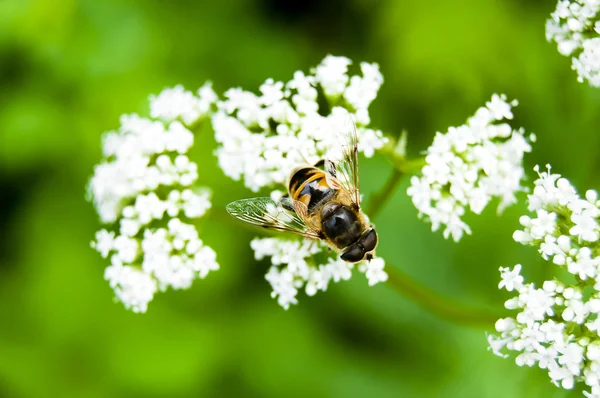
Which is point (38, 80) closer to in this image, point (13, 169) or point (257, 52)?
point (13, 169)

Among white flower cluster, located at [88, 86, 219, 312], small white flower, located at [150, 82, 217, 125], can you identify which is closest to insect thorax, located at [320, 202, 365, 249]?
white flower cluster, located at [88, 86, 219, 312]

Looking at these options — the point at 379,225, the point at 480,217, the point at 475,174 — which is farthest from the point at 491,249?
the point at 475,174

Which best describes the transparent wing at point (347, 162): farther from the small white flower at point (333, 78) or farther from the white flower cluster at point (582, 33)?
the white flower cluster at point (582, 33)

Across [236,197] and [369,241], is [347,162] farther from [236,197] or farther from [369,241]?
[236,197]

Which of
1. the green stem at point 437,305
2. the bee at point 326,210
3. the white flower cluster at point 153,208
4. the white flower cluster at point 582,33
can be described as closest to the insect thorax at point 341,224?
the bee at point 326,210

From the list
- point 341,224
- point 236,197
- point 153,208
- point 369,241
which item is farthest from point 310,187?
point 236,197
